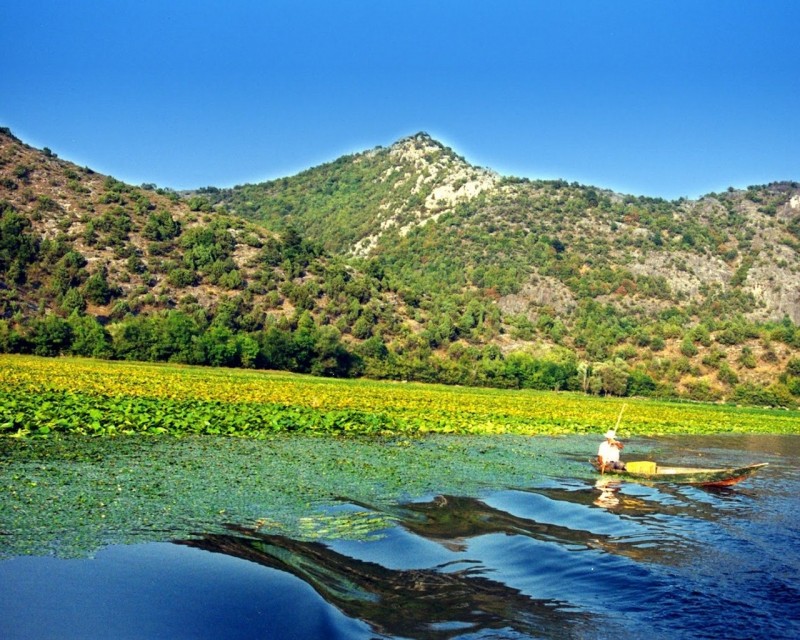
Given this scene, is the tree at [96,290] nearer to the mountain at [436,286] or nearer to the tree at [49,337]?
the mountain at [436,286]

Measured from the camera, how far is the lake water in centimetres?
910

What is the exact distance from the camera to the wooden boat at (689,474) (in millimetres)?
22312

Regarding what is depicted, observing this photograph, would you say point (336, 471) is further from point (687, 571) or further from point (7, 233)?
point (7, 233)

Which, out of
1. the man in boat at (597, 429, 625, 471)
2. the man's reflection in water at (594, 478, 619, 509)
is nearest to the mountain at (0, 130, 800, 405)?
the man in boat at (597, 429, 625, 471)

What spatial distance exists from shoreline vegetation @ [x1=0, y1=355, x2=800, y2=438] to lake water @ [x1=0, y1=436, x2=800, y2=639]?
12.3ft

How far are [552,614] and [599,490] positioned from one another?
1215 cm

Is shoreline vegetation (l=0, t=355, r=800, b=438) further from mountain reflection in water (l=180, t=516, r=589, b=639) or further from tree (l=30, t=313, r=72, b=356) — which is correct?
tree (l=30, t=313, r=72, b=356)

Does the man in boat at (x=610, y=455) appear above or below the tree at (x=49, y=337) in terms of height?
below

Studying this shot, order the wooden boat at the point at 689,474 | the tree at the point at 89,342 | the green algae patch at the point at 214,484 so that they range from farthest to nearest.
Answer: the tree at the point at 89,342 < the wooden boat at the point at 689,474 < the green algae patch at the point at 214,484

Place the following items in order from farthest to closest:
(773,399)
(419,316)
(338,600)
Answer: (419,316), (773,399), (338,600)

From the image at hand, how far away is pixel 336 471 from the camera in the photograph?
781 inches

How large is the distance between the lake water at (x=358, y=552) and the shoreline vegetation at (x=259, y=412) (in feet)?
12.3

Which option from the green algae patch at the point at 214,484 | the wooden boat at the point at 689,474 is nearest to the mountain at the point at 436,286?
the green algae patch at the point at 214,484

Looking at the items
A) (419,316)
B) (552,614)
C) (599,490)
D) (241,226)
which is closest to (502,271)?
(419,316)
